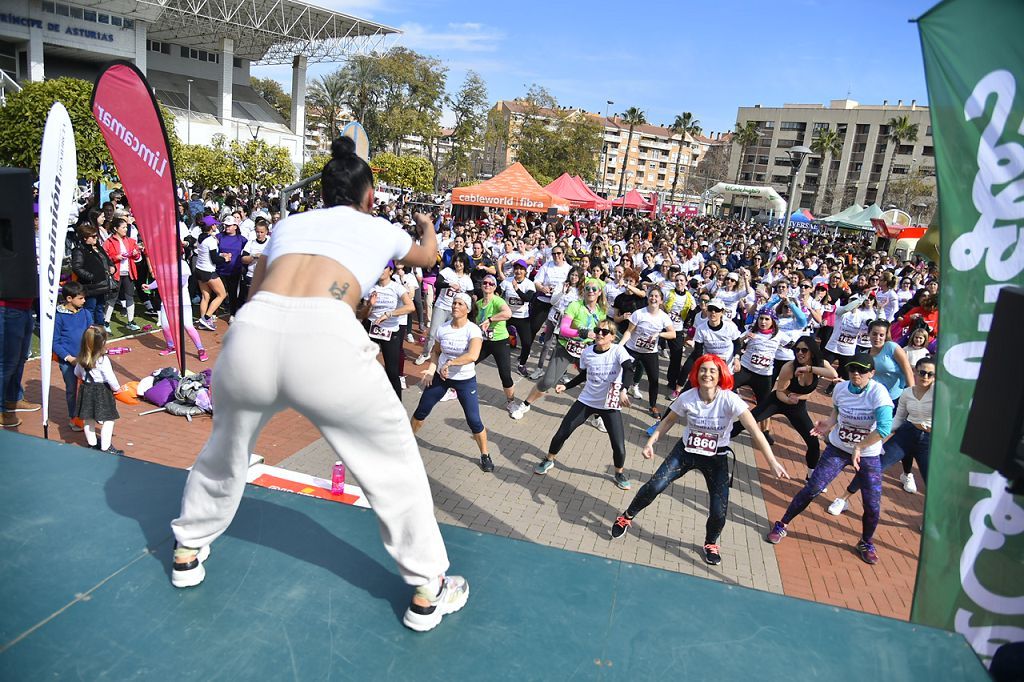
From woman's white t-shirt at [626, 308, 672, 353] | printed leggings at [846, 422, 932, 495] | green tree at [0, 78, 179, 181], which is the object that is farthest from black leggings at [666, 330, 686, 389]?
green tree at [0, 78, 179, 181]

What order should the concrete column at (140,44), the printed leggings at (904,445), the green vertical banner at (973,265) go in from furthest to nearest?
the concrete column at (140,44), the printed leggings at (904,445), the green vertical banner at (973,265)

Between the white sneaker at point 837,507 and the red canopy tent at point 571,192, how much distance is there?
16.3 m

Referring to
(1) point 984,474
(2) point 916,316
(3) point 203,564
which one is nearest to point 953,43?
(1) point 984,474

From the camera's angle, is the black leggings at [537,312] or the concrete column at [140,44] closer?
the black leggings at [537,312]

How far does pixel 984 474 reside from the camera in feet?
8.48

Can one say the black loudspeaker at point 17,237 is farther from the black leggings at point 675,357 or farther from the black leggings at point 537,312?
the black leggings at point 675,357

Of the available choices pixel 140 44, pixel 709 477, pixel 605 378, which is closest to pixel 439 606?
pixel 709 477

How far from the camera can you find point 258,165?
76.4ft

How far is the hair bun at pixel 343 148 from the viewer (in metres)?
2.28

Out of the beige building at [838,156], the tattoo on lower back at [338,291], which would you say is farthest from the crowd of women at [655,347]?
the beige building at [838,156]

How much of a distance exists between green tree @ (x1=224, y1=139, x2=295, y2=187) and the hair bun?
22.9 meters

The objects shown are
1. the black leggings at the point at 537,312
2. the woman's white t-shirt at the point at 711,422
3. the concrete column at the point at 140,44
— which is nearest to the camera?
the woman's white t-shirt at the point at 711,422

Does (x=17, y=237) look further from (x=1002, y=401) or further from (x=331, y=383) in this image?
(x=1002, y=401)

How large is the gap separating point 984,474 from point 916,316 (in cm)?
879
